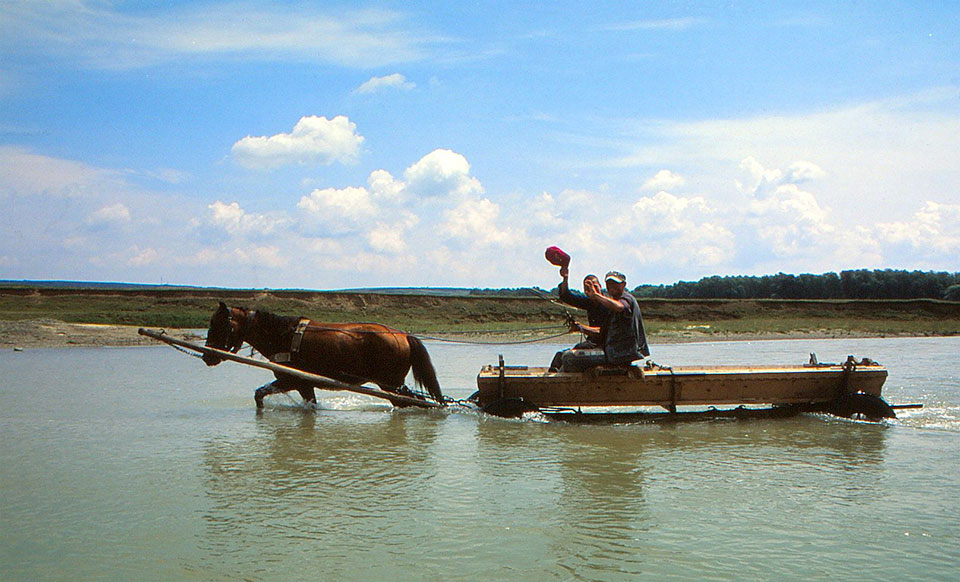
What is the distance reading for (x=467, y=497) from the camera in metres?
6.81

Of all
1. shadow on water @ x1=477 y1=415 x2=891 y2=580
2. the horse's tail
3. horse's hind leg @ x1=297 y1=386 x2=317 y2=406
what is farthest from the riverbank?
shadow on water @ x1=477 y1=415 x2=891 y2=580

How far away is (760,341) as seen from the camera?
35750 mm

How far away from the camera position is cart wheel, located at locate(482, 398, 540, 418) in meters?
10.1

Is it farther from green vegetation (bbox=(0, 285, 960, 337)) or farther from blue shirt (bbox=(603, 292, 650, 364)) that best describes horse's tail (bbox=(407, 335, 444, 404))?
green vegetation (bbox=(0, 285, 960, 337))

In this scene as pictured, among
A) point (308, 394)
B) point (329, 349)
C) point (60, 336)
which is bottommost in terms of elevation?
point (60, 336)

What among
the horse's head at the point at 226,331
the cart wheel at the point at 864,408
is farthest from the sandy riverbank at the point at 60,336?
the cart wheel at the point at 864,408

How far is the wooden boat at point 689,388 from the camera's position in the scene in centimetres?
991

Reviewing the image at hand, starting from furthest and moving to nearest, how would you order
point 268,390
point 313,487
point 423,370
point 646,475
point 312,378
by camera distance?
point 268,390, point 423,370, point 312,378, point 646,475, point 313,487

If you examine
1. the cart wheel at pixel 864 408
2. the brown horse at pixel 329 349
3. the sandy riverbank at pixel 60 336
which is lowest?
the sandy riverbank at pixel 60 336

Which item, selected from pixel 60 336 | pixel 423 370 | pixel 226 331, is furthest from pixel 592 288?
pixel 60 336

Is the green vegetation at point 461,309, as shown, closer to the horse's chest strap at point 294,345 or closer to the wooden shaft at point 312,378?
the horse's chest strap at point 294,345

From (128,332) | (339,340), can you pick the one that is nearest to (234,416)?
(339,340)

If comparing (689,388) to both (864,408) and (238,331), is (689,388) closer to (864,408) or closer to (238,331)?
(864,408)

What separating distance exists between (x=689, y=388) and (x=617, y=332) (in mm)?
1235
